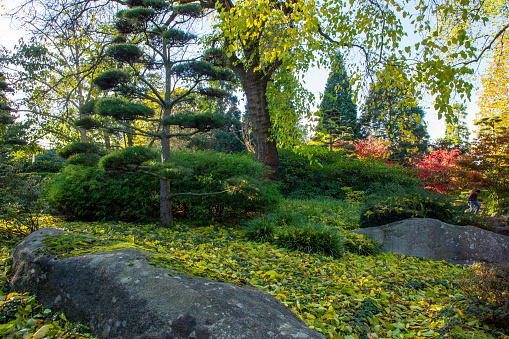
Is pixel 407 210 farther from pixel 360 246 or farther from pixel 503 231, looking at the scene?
pixel 503 231

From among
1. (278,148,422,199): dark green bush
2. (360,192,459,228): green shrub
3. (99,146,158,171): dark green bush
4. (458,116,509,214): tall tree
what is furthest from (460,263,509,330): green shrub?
(458,116,509,214): tall tree

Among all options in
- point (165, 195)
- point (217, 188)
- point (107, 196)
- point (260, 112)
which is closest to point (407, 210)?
point (217, 188)

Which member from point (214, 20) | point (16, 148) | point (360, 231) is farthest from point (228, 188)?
point (16, 148)

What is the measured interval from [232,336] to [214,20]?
8.80 meters

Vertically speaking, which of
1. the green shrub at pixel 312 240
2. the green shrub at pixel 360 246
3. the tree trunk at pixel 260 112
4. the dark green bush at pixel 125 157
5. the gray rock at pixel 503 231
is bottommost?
the gray rock at pixel 503 231

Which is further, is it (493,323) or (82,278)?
(493,323)

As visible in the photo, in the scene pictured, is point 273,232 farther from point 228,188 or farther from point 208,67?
point 208,67

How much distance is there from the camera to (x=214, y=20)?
8516 millimetres

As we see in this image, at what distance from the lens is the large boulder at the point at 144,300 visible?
143 cm

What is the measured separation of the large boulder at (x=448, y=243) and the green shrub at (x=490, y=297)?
2289mm

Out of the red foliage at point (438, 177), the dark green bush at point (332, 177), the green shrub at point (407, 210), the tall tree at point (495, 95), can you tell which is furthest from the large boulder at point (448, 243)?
the tall tree at point (495, 95)

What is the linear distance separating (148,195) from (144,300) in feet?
14.6

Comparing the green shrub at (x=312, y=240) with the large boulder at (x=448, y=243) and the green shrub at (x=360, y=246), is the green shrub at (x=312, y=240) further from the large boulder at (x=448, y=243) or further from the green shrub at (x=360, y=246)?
the large boulder at (x=448, y=243)

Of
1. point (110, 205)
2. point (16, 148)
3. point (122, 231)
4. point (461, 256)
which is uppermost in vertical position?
point (16, 148)
